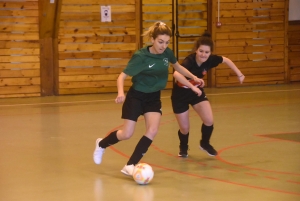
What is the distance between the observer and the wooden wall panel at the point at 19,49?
447 inches

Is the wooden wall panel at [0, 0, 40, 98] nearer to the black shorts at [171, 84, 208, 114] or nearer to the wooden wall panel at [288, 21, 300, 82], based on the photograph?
the wooden wall panel at [288, 21, 300, 82]

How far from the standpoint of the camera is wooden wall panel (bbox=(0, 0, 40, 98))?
37.2ft

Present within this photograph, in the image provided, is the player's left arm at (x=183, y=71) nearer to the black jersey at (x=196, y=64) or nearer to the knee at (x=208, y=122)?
the black jersey at (x=196, y=64)

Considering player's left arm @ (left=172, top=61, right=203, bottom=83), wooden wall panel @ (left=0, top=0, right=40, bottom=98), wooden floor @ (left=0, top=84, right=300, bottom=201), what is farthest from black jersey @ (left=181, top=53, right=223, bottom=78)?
wooden wall panel @ (left=0, top=0, right=40, bottom=98)

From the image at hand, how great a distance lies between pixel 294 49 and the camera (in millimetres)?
13750

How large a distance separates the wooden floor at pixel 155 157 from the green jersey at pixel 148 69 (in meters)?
0.82

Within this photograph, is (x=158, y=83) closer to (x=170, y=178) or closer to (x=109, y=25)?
(x=170, y=178)

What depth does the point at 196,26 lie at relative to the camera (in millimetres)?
12930

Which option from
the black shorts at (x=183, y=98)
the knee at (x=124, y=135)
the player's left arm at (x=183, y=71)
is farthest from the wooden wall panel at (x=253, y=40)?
the knee at (x=124, y=135)

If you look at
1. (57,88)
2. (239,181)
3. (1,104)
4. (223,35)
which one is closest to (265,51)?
(223,35)

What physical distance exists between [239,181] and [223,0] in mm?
8044

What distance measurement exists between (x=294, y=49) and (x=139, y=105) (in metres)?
8.98

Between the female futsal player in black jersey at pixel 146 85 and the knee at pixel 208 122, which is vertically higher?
the female futsal player in black jersey at pixel 146 85

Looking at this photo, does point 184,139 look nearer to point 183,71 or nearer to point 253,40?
point 183,71
